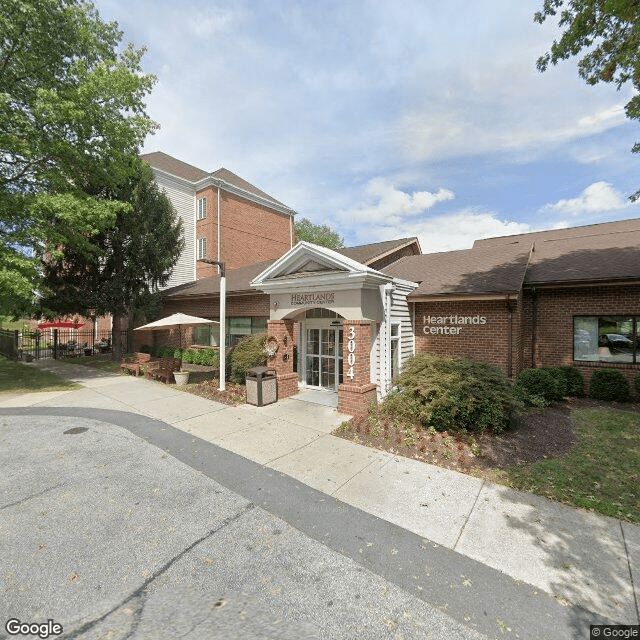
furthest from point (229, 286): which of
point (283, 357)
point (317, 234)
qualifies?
point (317, 234)

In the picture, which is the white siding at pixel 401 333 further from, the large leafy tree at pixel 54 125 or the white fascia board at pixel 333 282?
the large leafy tree at pixel 54 125

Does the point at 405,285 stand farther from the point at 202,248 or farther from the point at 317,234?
the point at 317,234

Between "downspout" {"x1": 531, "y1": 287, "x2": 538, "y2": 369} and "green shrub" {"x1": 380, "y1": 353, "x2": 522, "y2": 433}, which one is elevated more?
"downspout" {"x1": 531, "y1": 287, "x2": 538, "y2": 369}

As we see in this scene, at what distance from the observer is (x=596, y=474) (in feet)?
18.7

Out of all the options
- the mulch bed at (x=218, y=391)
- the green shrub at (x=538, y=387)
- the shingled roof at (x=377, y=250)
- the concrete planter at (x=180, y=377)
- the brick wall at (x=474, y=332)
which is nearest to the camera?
the green shrub at (x=538, y=387)

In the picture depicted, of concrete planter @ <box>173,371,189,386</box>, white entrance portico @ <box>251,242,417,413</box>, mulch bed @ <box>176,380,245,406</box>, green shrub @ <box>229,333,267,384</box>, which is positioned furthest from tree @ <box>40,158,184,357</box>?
white entrance portico @ <box>251,242,417,413</box>

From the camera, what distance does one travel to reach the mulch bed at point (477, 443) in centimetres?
630

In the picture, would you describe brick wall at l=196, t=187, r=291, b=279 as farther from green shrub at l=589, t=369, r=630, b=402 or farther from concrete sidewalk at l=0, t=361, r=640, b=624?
green shrub at l=589, t=369, r=630, b=402

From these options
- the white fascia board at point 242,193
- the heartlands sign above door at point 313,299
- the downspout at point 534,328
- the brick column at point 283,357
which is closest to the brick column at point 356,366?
the heartlands sign above door at point 313,299

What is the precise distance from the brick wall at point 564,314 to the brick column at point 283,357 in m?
8.13

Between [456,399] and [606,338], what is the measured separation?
6801 mm

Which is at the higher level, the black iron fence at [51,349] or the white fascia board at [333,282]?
the white fascia board at [333,282]

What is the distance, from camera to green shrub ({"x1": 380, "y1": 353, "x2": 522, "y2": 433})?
7523mm

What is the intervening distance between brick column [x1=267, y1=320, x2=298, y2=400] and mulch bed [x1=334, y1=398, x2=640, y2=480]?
3.33 metres
